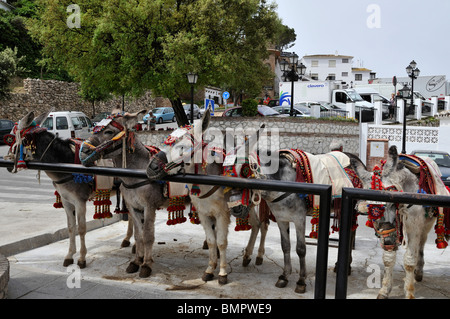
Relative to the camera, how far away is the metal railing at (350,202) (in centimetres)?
178

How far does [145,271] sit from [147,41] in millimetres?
18099

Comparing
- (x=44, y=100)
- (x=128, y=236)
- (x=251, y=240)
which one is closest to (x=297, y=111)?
(x=44, y=100)

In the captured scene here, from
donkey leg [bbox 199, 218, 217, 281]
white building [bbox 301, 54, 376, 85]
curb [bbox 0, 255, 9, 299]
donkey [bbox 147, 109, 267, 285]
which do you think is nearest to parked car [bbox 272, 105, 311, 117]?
donkey [bbox 147, 109, 267, 285]

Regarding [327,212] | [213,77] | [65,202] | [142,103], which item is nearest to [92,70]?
[213,77]

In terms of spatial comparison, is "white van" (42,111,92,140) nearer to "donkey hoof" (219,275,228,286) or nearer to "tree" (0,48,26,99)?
"tree" (0,48,26,99)

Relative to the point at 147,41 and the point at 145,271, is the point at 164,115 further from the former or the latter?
the point at 145,271

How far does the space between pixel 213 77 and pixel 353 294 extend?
750 inches

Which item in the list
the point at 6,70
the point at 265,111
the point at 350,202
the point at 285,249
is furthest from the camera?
the point at 6,70

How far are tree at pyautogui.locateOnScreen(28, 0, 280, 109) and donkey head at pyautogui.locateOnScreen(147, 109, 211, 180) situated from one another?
1664cm

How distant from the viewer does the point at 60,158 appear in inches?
212

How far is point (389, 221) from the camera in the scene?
372 centimetres

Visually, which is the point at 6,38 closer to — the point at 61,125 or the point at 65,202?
the point at 61,125

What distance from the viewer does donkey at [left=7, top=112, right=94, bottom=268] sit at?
5055mm

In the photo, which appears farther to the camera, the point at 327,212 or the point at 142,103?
the point at 142,103
